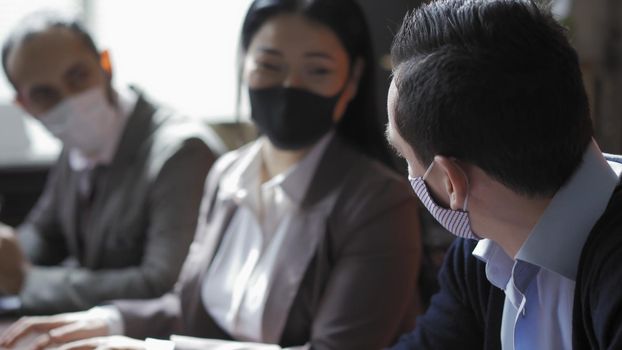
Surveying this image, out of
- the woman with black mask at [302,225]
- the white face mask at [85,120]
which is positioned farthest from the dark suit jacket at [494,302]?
the white face mask at [85,120]

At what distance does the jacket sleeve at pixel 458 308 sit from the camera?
3.54ft

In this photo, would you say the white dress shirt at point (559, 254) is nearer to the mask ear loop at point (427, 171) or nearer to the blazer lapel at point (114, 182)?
the mask ear loop at point (427, 171)

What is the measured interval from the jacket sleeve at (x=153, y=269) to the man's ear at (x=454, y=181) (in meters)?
1.05

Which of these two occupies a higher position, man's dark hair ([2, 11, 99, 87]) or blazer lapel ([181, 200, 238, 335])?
man's dark hair ([2, 11, 99, 87])

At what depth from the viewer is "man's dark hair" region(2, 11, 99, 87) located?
1.98 m

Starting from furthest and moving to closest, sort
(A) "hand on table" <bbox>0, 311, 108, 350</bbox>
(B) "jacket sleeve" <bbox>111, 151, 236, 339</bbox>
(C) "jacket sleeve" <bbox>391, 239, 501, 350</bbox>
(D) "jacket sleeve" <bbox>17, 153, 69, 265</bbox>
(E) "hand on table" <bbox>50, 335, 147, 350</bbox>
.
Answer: (D) "jacket sleeve" <bbox>17, 153, 69, 265</bbox> < (B) "jacket sleeve" <bbox>111, 151, 236, 339</bbox> < (A) "hand on table" <bbox>0, 311, 108, 350</bbox> < (E) "hand on table" <bbox>50, 335, 147, 350</bbox> < (C) "jacket sleeve" <bbox>391, 239, 501, 350</bbox>

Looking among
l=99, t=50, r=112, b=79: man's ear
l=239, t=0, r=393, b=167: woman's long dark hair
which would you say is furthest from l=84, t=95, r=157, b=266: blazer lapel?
l=239, t=0, r=393, b=167: woman's long dark hair

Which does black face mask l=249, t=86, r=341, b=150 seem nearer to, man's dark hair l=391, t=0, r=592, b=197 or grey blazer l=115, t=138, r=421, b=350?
grey blazer l=115, t=138, r=421, b=350

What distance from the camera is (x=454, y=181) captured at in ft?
2.98

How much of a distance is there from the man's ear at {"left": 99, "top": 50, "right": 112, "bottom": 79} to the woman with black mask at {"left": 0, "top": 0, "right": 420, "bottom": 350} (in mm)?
590

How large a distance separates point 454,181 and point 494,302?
21cm

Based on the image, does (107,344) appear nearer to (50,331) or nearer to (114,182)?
(50,331)

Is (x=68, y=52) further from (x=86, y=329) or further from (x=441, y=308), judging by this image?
(x=441, y=308)

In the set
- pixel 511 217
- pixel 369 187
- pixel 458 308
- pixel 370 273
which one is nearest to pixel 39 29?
pixel 369 187
